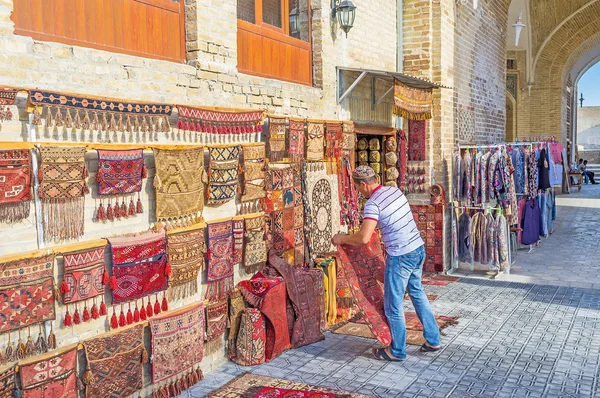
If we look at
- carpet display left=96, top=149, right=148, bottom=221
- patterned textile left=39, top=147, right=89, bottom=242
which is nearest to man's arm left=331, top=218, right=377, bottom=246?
carpet display left=96, top=149, right=148, bottom=221

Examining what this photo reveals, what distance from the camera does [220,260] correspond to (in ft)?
17.1

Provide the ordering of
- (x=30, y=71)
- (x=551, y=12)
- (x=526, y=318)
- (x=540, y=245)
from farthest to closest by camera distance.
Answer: (x=551, y=12) → (x=540, y=245) → (x=526, y=318) → (x=30, y=71)

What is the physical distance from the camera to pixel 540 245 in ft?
38.5

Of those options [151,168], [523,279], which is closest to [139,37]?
[151,168]

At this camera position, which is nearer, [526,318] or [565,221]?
[526,318]

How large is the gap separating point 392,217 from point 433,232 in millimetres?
4258

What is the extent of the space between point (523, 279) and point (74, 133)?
698 cm

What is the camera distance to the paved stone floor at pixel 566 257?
8.77 meters

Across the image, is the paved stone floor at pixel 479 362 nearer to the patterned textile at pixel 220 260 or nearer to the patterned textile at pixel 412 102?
the patterned textile at pixel 220 260

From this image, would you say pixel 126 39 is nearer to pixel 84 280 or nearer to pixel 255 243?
pixel 84 280

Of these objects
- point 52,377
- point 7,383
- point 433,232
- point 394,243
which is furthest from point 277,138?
point 433,232

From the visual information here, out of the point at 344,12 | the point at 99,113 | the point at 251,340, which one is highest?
the point at 344,12

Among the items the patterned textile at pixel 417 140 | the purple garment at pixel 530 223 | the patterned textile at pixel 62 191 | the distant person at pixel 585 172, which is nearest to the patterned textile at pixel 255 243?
the patterned textile at pixel 62 191

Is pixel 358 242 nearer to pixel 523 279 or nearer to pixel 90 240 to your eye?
pixel 90 240
